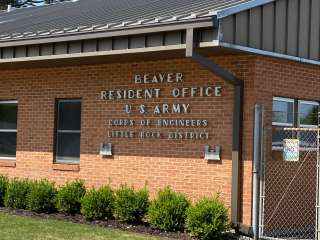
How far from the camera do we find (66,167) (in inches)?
565

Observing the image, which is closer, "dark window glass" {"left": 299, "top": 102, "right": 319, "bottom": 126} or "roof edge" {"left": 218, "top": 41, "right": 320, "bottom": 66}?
"roof edge" {"left": 218, "top": 41, "right": 320, "bottom": 66}

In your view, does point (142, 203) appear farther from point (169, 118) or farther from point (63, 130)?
point (63, 130)

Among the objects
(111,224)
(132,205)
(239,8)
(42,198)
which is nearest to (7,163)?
(42,198)

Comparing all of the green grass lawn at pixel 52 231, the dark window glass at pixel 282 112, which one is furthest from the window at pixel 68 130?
the dark window glass at pixel 282 112

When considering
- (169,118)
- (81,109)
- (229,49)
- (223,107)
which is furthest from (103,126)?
(229,49)

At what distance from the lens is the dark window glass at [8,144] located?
51.8 ft

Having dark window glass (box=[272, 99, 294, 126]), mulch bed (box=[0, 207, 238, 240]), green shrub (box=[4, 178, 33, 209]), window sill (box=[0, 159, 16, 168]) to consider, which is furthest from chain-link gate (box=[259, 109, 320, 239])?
window sill (box=[0, 159, 16, 168])

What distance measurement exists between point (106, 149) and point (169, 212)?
2615mm

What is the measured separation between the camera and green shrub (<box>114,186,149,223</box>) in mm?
12211

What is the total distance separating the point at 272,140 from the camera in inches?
473

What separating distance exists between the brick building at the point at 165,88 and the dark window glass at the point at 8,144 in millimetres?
572

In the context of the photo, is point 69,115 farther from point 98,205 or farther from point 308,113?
point 308,113

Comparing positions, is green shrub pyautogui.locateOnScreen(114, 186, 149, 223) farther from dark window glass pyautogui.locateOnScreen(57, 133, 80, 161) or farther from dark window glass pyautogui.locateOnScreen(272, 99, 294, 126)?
dark window glass pyautogui.locateOnScreen(272, 99, 294, 126)

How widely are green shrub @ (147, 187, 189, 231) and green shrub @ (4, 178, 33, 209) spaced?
3653mm
